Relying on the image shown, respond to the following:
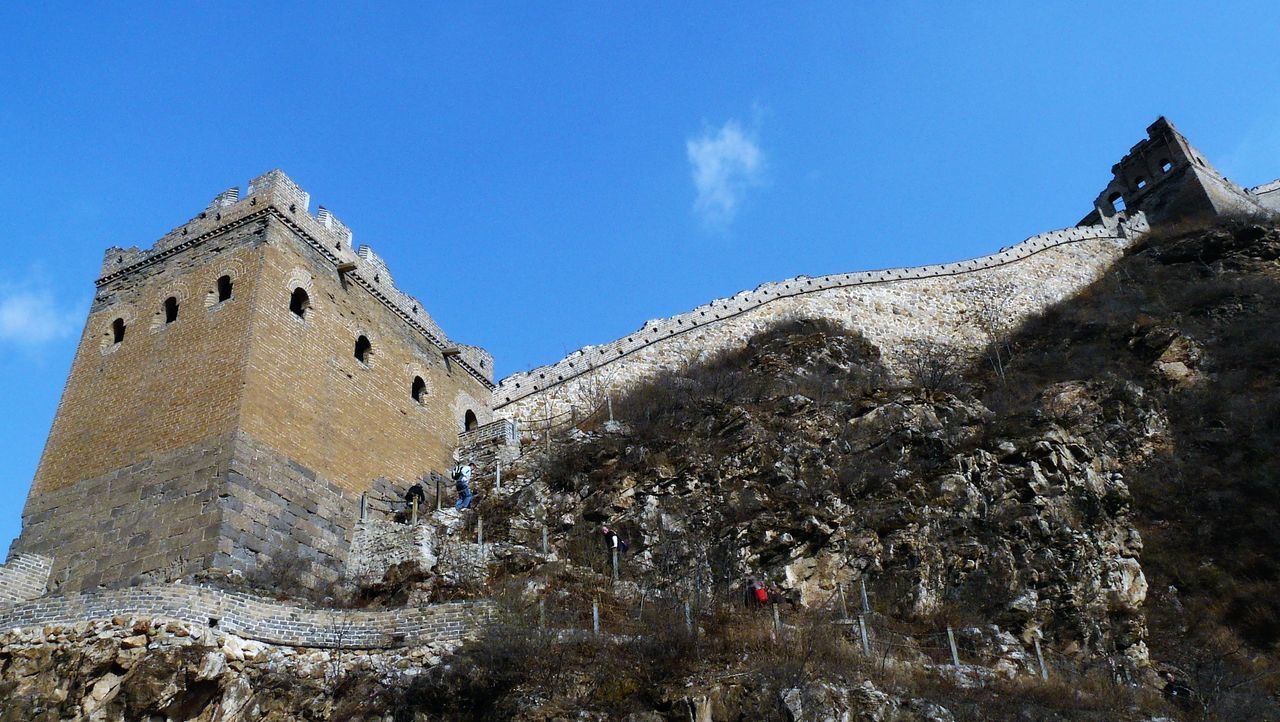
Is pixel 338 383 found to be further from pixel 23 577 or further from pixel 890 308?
pixel 890 308

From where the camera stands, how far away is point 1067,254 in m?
36.3

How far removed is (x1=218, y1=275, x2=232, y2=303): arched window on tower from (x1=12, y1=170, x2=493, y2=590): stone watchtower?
0.04 metres

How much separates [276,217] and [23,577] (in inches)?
313

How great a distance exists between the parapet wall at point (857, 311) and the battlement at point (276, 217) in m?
5.04

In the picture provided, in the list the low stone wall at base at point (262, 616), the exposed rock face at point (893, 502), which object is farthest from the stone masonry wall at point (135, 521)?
the exposed rock face at point (893, 502)

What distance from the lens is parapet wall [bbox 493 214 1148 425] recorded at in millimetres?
27000

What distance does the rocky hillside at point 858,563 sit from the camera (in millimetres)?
13391

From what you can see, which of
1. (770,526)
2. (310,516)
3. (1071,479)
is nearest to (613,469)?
(770,526)

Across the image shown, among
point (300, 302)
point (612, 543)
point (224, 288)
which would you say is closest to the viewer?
point (612, 543)

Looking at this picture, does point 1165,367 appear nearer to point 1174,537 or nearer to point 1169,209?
point 1174,537

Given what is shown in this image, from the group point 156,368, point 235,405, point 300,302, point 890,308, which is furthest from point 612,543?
point 890,308

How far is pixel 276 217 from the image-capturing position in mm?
21016

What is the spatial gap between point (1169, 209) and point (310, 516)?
35871 millimetres

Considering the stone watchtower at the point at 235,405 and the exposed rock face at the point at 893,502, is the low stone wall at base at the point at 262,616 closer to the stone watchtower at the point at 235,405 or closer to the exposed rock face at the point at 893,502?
the stone watchtower at the point at 235,405
